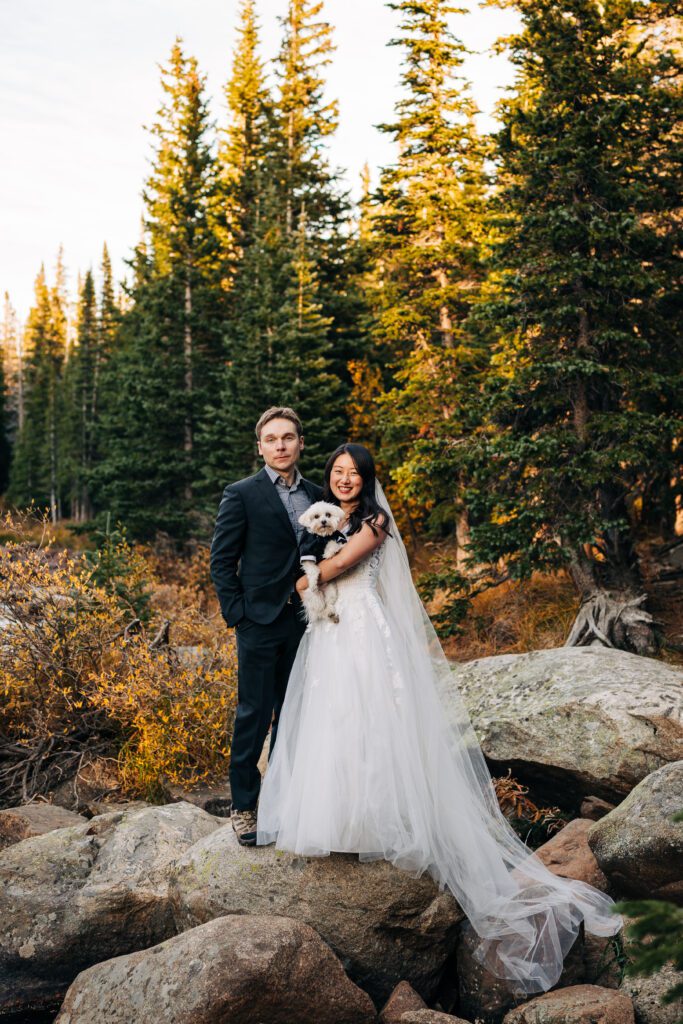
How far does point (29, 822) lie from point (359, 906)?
3.94m

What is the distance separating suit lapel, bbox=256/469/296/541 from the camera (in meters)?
5.41

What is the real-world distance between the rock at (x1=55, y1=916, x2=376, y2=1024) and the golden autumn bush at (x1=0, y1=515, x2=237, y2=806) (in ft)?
13.8

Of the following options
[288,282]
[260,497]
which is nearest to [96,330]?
[288,282]

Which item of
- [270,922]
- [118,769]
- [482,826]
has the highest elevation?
[482,826]

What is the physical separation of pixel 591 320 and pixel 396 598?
6.97m

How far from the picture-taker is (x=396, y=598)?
213 inches

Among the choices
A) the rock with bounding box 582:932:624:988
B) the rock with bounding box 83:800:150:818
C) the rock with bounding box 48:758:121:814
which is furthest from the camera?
the rock with bounding box 48:758:121:814

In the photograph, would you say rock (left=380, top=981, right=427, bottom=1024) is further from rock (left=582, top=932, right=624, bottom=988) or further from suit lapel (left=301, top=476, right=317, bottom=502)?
suit lapel (left=301, top=476, right=317, bottom=502)

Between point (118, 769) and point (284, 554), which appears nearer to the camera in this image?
point (284, 554)

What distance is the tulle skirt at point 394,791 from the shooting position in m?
4.87

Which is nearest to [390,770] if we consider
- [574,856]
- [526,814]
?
[574,856]

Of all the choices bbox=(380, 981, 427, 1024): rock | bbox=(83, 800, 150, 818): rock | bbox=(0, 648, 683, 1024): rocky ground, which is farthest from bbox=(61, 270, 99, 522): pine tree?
bbox=(380, 981, 427, 1024): rock

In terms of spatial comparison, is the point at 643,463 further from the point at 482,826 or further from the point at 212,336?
the point at 212,336

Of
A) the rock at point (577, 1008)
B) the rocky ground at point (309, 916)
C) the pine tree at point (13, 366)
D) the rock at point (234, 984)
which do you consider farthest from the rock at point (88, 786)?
the pine tree at point (13, 366)
